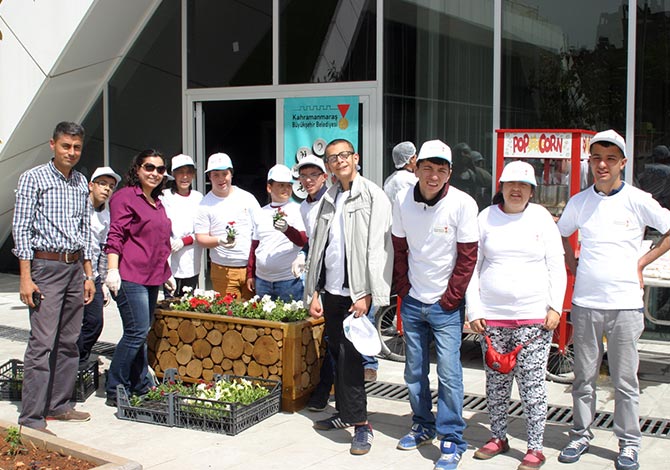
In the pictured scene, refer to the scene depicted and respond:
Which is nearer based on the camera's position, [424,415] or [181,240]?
[424,415]

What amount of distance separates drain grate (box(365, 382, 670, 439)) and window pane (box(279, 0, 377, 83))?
13.8 feet

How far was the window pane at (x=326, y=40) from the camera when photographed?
970cm

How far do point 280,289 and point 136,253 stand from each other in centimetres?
129

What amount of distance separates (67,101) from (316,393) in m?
7.06

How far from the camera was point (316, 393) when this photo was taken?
611cm

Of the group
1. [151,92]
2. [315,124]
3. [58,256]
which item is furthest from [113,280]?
[151,92]

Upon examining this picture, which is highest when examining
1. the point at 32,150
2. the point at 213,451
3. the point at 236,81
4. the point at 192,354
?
the point at 236,81

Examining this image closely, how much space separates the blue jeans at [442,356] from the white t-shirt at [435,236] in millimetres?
103

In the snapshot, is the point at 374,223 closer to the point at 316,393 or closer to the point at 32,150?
the point at 316,393

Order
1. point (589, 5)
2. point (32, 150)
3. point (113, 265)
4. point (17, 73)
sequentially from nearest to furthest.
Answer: point (113, 265)
point (589, 5)
point (17, 73)
point (32, 150)

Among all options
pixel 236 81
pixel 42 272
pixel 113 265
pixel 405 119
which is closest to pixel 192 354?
pixel 113 265

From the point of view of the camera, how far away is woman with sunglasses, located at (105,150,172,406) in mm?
5980

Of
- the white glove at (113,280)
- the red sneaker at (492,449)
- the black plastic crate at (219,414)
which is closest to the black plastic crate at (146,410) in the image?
the black plastic crate at (219,414)

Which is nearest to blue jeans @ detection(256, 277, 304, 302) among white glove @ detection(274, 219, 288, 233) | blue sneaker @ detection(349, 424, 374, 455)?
white glove @ detection(274, 219, 288, 233)
